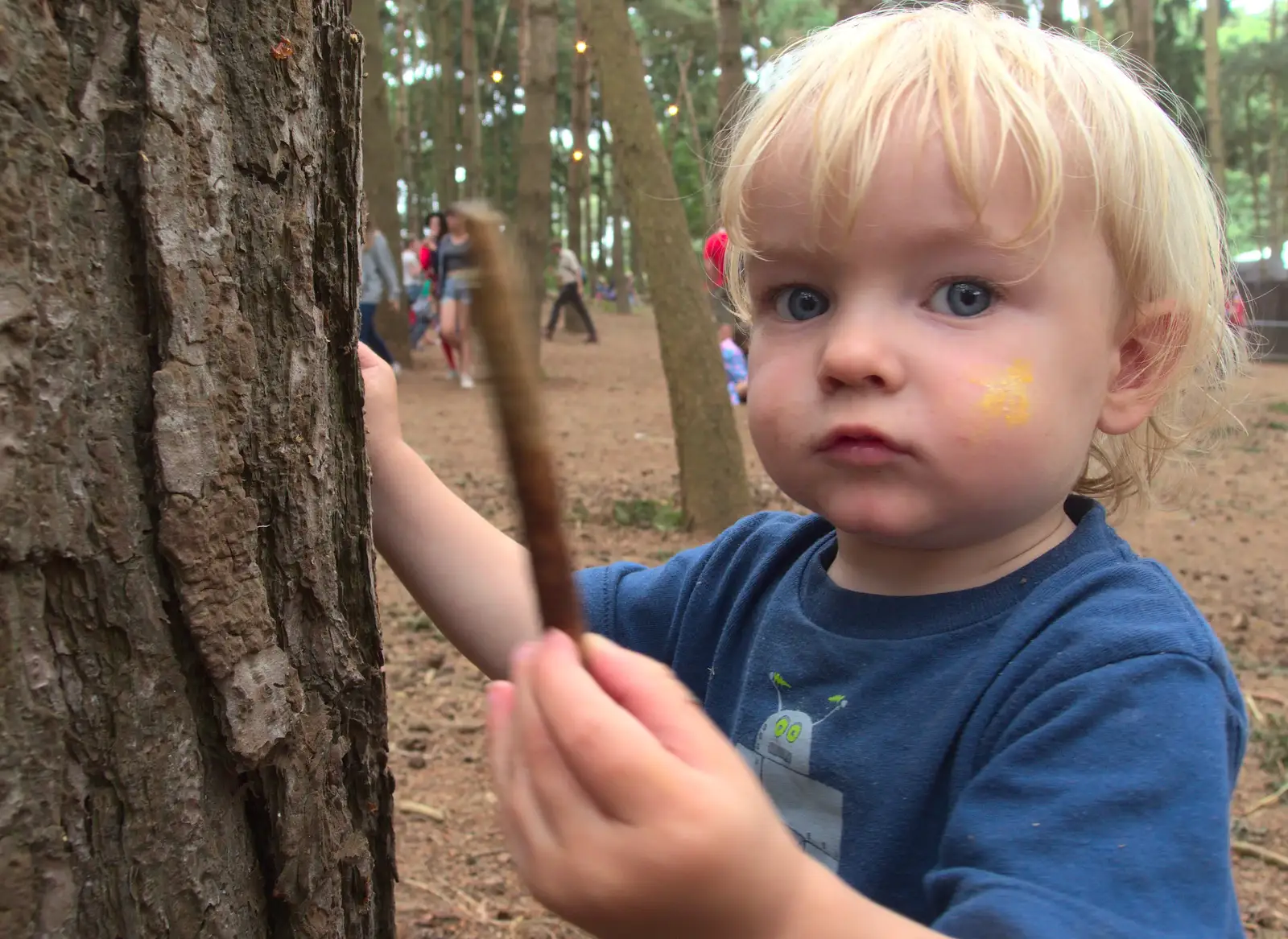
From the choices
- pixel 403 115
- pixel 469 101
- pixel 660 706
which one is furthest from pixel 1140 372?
pixel 403 115

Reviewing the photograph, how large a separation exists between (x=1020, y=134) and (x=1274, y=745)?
3107mm

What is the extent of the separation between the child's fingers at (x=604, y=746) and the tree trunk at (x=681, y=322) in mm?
4623

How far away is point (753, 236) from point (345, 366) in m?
0.52

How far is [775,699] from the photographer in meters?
1.40

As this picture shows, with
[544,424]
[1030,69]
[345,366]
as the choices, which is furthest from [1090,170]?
[345,366]

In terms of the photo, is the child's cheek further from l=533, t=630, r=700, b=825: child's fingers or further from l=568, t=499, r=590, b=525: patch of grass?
l=568, t=499, r=590, b=525: patch of grass

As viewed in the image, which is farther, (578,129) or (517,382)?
(578,129)

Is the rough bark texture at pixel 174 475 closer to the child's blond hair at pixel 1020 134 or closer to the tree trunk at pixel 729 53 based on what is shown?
the child's blond hair at pixel 1020 134

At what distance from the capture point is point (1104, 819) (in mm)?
986

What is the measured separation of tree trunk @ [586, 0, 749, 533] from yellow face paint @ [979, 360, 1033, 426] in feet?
14.0

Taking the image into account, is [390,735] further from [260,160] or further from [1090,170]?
[1090,170]

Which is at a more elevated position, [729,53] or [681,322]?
[729,53]

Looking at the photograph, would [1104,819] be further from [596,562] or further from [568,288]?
[568,288]

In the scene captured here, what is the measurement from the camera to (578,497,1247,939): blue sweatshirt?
96cm
